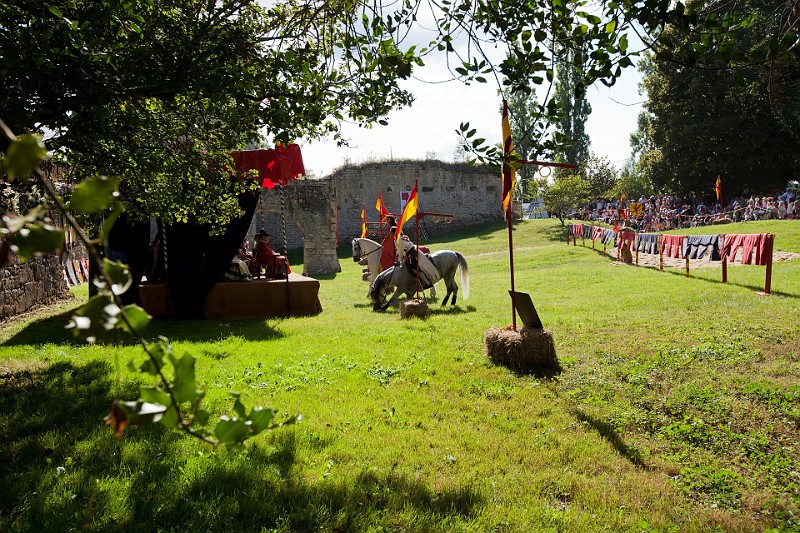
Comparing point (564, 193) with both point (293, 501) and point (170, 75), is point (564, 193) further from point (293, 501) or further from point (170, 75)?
point (293, 501)

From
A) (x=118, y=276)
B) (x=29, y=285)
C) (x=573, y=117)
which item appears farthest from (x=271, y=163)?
(x=573, y=117)

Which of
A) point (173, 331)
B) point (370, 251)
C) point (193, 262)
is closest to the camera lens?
point (173, 331)

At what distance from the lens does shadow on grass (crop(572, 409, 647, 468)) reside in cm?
409

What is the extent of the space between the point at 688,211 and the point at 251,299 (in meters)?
26.7

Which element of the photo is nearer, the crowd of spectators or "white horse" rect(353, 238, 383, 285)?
"white horse" rect(353, 238, 383, 285)

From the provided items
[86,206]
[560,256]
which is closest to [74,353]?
[86,206]

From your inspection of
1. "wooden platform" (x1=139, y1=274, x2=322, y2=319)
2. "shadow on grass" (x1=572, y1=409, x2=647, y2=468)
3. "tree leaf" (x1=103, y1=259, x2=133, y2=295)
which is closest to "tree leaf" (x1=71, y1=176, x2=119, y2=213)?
"tree leaf" (x1=103, y1=259, x2=133, y2=295)

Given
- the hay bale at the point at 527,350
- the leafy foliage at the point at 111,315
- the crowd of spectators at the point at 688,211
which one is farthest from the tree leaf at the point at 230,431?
the crowd of spectators at the point at 688,211

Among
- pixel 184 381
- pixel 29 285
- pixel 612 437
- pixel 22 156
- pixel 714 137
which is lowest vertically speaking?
pixel 612 437

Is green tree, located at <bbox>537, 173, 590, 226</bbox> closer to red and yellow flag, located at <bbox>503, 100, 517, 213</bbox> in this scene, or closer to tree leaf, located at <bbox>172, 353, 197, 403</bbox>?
red and yellow flag, located at <bbox>503, 100, 517, 213</bbox>

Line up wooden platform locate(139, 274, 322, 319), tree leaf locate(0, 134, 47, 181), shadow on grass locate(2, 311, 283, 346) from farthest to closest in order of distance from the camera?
wooden platform locate(139, 274, 322, 319) → shadow on grass locate(2, 311, 283, 346) → tree leaf locate(0, 134, 47, 181)

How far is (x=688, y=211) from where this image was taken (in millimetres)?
30188

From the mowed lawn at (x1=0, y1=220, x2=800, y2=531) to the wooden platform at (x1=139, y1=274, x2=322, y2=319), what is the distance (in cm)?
253

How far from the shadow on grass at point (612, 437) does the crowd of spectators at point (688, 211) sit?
59.2ft
